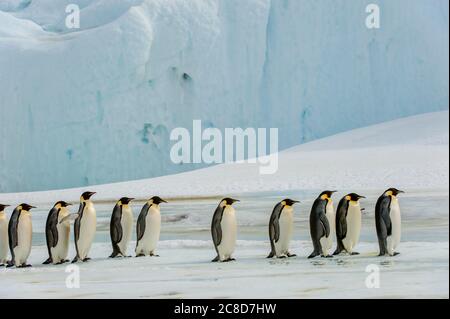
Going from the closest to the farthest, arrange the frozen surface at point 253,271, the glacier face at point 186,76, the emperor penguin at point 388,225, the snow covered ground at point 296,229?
the frozen surface at point 253,271
the snow covered ground at point 296,229
the emperor penguin at point 388,225
the glacier face at point 186,76

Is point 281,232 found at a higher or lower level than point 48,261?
higher

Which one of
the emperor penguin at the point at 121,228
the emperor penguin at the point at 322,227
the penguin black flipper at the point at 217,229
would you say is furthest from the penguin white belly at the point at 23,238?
the emperor penguin at the point at 322,227

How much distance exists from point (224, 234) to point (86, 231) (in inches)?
52.9

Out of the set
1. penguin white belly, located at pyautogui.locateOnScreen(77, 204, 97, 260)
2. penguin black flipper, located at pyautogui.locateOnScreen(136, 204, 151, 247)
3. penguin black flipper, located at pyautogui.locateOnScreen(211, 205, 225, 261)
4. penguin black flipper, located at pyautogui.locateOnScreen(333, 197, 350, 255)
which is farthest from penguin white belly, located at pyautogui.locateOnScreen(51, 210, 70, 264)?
penguin black flipper, located at pyautogui.locateOnScreen(333, 197, 350, 255)

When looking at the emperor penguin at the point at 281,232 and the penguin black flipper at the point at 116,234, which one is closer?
the emperor penguin at the point at 281,232

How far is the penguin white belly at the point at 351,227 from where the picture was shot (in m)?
8.61

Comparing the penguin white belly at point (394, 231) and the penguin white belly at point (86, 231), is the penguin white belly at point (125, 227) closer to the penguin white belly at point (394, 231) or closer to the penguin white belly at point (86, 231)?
the penguin white belly at point (86, 231)

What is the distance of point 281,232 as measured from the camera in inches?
337

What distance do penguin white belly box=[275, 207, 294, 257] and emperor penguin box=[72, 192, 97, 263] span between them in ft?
5.72

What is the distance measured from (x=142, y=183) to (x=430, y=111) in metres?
7.14

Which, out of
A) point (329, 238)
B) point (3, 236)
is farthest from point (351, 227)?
point (3, 236)

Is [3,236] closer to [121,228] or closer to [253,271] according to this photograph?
[121,228]

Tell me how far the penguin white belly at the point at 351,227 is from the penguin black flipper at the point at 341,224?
1.1 inches

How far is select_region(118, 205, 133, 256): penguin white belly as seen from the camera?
30.3 ft
